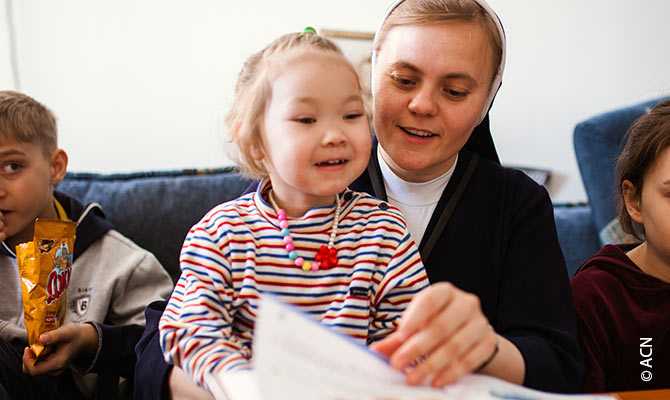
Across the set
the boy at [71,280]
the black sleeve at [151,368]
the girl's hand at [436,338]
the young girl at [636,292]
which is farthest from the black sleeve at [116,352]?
the young girl at [636,292]

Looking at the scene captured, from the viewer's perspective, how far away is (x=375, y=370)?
647 millimetres

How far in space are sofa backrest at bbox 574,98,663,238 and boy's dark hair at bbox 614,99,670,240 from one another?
1.99 feet

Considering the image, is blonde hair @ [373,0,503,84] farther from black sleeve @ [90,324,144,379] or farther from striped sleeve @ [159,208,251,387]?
black sleeve @ [90,324,144,379]

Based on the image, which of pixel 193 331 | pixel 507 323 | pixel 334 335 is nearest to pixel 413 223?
pixel 507 323

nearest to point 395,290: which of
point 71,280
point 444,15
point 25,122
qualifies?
point 444,15

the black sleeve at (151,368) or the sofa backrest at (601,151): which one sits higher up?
the sofa backrest at (601,151)

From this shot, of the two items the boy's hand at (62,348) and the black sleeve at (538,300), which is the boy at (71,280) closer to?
the boy's hand at (62,348)

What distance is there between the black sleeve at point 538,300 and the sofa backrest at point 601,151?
3.32ft

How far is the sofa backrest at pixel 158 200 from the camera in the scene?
1823mm

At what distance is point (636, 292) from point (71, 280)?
1322mm

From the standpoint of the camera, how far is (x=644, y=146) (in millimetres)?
1389

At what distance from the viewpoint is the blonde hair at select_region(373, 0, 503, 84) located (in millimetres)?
1158

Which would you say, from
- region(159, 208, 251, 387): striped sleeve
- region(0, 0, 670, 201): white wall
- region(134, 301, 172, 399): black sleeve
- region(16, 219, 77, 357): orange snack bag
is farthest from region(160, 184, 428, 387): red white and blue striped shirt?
region(0, 0, 670, 201): white wall

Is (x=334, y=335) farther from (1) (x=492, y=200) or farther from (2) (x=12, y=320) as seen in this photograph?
(2) (x=12, y=320)
